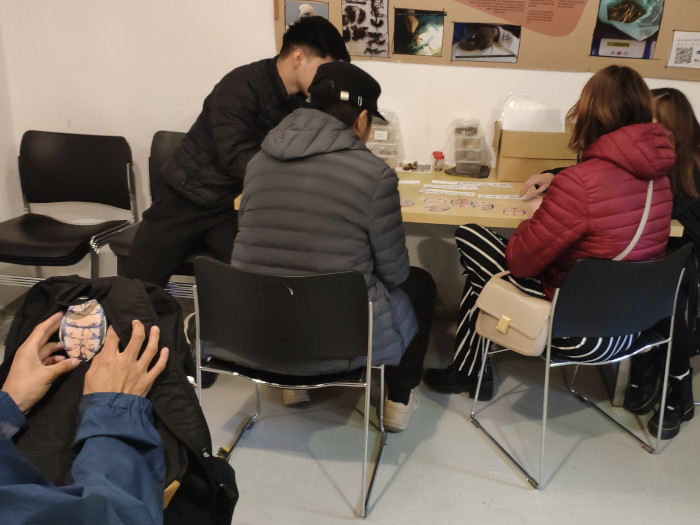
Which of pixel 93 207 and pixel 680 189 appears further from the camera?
pixel 93 207

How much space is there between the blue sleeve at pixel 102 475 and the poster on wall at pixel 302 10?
6.51 feet

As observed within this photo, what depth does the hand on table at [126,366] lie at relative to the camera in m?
0.93

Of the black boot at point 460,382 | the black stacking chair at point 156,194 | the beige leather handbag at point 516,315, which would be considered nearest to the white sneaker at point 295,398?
the black boot at point 460,382

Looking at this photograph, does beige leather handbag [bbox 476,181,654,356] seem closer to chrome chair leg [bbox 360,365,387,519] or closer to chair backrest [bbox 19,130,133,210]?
chrome chair leg [bbox 360,365,387,519]

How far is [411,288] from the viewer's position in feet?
6.55

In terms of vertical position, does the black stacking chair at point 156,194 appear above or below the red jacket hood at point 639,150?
below

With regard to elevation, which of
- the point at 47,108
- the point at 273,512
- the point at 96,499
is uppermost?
the point at 47,108

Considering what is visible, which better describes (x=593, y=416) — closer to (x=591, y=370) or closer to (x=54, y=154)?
(x=591, y=370)

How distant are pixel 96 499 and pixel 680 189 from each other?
75.2 inches

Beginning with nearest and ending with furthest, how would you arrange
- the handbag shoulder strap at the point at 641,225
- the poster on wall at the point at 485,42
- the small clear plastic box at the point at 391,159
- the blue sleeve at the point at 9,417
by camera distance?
the blue sleeve at the point at 9,417 → the handbag shoulder strap at the point at 641,225 → the poster on wall at the point at 485,42 → the small clear plastic box at the point at 391,159

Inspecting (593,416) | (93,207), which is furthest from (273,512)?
(93,207)

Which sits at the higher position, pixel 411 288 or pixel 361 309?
pixel 361 309

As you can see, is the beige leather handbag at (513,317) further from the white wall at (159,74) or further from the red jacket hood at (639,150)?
the white wall at (159,74)

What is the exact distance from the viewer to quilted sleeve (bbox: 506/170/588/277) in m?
1.63
